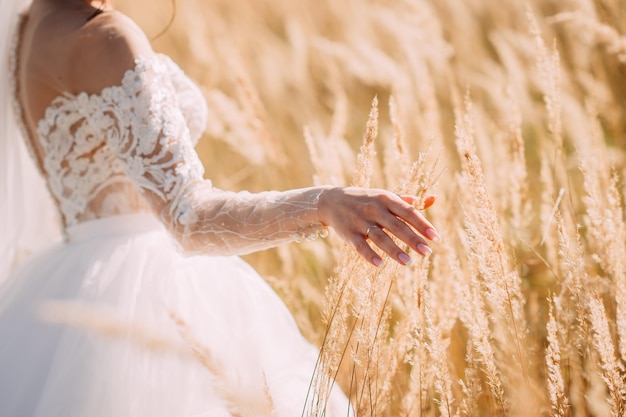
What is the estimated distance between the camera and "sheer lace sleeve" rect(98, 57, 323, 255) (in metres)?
1.46

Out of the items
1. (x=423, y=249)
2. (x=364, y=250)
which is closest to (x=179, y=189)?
(x=364, y=250)

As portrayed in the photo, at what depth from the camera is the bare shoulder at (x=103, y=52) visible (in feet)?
A: 5.25

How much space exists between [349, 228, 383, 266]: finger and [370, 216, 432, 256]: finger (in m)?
0.05

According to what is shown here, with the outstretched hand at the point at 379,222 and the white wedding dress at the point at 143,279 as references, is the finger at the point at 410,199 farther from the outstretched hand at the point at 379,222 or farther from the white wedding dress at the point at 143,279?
the white wedding dress at the point at 143,279

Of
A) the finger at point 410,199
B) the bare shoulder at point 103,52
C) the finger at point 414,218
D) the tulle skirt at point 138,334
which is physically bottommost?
the tulle skirt at point 138,334

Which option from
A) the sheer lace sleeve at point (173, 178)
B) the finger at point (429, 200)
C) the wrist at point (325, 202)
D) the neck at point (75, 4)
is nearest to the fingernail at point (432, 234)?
the finger at point (429, 200)

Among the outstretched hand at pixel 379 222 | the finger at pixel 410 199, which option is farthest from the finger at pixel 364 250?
the finger at pixel 410 199

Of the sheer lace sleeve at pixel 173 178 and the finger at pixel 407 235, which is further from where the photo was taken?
the sheer lace sleeve at pixel 173 178

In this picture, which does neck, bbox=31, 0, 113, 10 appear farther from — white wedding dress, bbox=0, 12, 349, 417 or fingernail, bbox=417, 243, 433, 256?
fingernail, bbox=417, 243, 433, 256

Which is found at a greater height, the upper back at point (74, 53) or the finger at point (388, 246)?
the upper back at point (74, 53)

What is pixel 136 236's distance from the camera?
184 centimetres

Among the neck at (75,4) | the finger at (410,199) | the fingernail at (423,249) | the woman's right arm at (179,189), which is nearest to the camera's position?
the fingernail at (423,249)

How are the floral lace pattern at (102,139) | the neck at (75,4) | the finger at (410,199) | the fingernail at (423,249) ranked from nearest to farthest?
the fingernail at (423,249), the finger at (410,199), the floral lace pattern at (102,139), the neck at (75,4)

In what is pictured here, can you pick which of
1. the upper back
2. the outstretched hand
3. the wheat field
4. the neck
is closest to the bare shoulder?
the upper back
